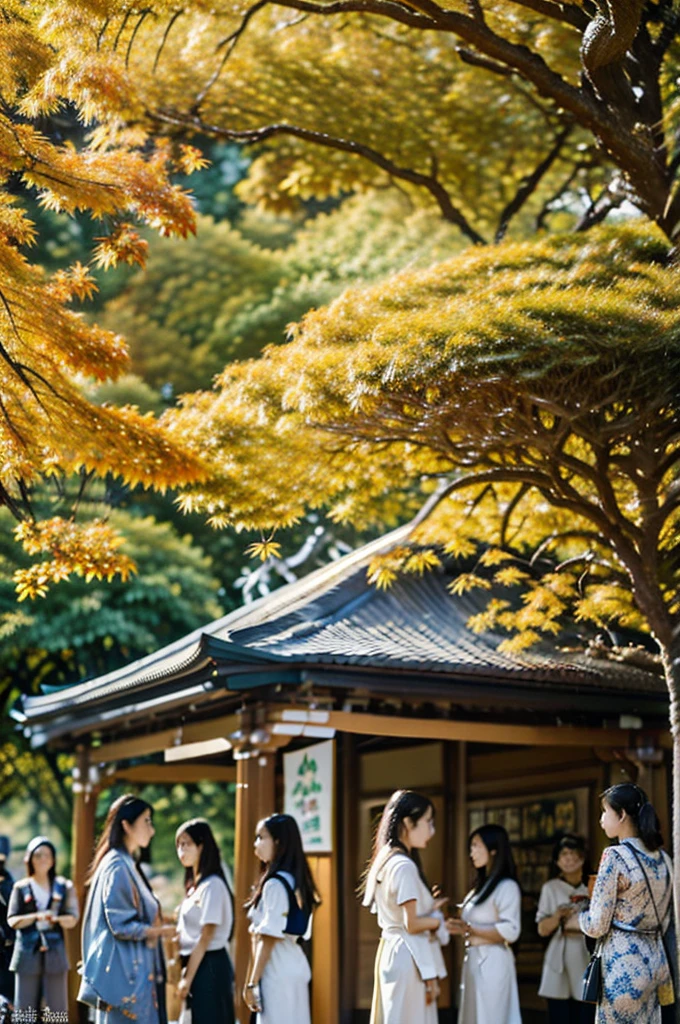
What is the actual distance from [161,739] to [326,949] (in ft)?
12.4

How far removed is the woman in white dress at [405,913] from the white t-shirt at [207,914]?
1035 mm

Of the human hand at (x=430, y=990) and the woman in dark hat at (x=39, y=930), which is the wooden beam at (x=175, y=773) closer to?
the woman in dark hat at (x=39, y=930)

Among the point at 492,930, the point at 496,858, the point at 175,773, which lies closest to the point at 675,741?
the point at 496,858

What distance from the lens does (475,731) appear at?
36.6 ft

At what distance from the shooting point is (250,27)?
54.8 feet

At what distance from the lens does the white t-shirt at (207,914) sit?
7949 millimetres

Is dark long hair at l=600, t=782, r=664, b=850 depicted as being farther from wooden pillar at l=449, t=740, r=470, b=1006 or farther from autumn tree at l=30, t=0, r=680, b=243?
wooden pillar at l=449, t=740, r=470, b=1006

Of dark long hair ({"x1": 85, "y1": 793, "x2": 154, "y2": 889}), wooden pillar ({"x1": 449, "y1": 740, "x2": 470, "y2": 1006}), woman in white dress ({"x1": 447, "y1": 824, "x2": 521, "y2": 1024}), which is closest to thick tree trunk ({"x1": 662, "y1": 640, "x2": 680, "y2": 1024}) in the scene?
woman in white dress ({"x1": 447, "y1": 824, "x2": 521, "y2": 1024})

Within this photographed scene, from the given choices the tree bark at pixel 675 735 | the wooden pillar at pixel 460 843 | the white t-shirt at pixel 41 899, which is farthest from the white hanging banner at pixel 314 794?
the tree bark at pixel 675 735

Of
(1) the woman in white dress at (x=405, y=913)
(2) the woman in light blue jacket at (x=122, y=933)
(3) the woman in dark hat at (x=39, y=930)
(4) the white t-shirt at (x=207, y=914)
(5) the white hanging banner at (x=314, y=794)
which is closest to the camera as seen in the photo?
(2) the woman in light blue jacket at (x=122, y=933)

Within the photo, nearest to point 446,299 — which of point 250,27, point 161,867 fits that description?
point 250,27

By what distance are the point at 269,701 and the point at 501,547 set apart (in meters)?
2.43

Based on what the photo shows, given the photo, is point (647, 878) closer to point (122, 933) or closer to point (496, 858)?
point (496, 858)

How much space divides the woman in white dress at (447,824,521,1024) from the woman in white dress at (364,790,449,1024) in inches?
34.0
